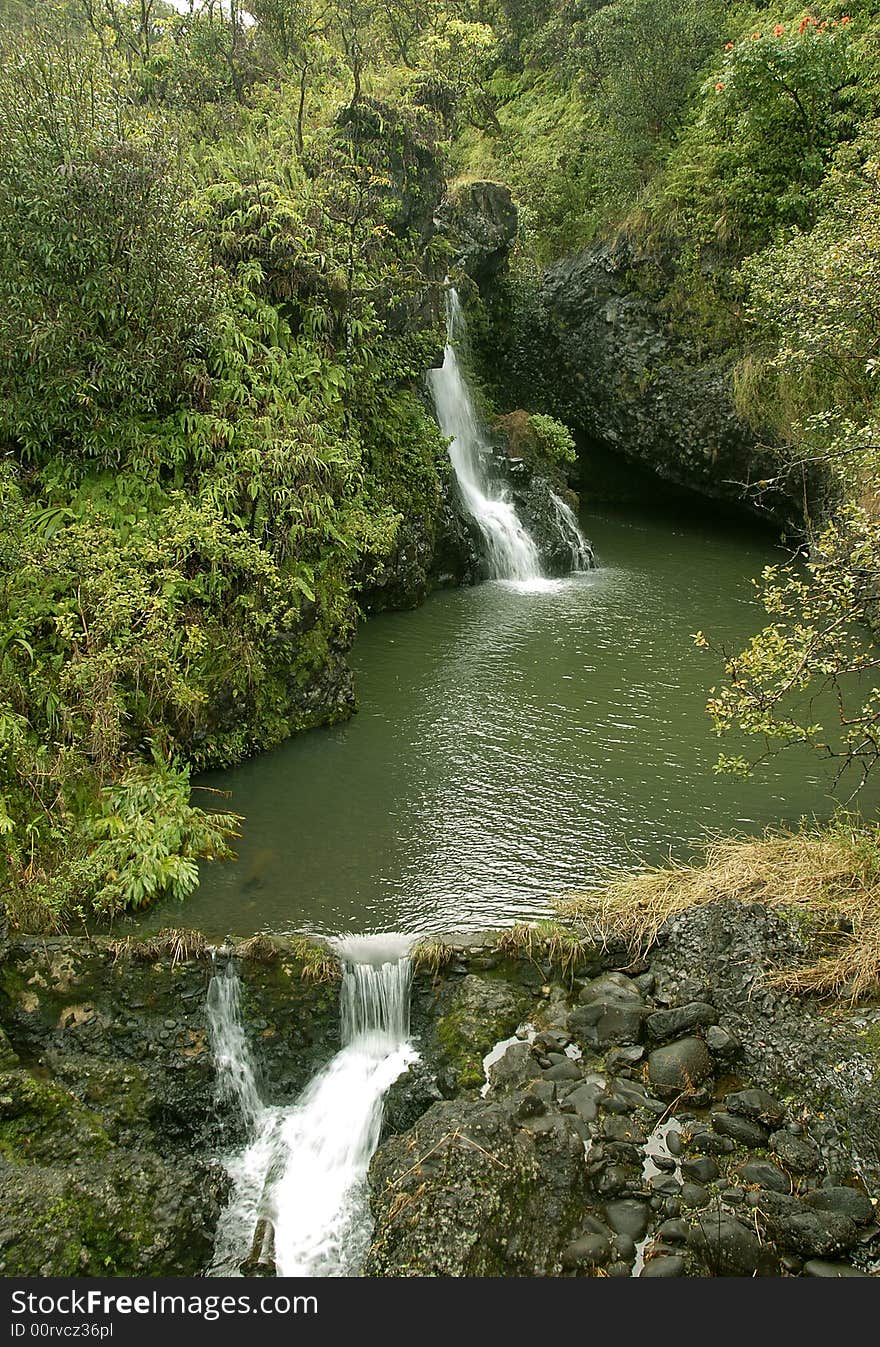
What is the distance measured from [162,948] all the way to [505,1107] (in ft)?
9.58

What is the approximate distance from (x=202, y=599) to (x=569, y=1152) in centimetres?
673

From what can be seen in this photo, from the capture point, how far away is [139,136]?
10.0 metres

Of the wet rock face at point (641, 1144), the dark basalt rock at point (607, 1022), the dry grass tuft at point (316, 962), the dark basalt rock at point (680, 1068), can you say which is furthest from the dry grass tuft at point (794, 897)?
the dry grass tuft at point (316, 962)

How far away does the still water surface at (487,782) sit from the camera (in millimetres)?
7992

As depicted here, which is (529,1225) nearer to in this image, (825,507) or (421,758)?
(421,758)

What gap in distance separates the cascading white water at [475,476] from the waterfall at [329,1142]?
1121 cm

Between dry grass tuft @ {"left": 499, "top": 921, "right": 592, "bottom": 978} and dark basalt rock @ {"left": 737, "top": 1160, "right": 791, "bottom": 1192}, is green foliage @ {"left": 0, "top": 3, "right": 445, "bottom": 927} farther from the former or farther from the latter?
dark basalt rock @ {"left": 737, "top": 1160, "right": 791, "bottom": 1192}

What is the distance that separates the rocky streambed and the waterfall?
0.15 metres

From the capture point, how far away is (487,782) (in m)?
9.83

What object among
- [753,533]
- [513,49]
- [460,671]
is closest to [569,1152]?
[460,671]

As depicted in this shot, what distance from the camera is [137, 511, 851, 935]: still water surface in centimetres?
799

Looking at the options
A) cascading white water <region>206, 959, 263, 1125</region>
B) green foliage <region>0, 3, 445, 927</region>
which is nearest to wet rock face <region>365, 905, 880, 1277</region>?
cascading white water <region>206, 959, 263, 1125</region>

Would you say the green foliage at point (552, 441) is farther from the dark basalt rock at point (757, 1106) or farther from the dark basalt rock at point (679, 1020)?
the dark basalt rock at point (757, 1106)

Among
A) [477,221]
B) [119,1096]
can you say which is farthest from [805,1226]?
[477,221]
